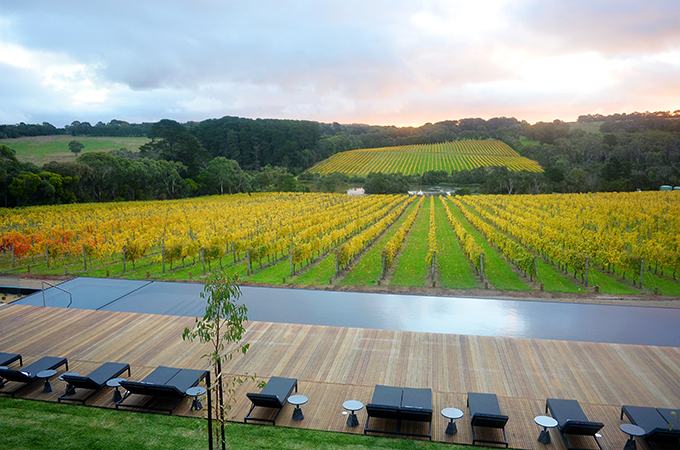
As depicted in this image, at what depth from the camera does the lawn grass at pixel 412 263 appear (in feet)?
48.5

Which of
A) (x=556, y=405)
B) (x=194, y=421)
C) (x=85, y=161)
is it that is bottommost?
(x=194, y=421)

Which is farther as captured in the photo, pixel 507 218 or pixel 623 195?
pixel 623 195

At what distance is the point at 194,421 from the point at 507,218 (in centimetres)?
2758

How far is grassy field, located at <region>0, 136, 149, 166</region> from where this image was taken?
69.0m

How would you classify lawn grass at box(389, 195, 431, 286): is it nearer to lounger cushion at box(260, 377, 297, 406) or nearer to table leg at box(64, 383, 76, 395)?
lounger cushion at box(260, 377, 297, 406)

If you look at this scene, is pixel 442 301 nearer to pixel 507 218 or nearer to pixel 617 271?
pixel 617 271

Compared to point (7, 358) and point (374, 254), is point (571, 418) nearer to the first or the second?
point (7, 358)

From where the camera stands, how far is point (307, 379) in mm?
6535

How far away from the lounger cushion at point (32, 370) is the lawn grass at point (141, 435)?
0.47 metres

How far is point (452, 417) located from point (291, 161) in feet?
291

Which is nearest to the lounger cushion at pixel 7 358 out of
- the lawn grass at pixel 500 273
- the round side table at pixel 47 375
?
the round side table at pixel 47 375

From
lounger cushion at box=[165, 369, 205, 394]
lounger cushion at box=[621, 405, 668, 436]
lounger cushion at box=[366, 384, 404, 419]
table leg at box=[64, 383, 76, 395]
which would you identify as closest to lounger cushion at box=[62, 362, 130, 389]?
table leg at box=[64, 383, 76, 395]

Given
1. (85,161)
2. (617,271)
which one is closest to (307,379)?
(617,271)

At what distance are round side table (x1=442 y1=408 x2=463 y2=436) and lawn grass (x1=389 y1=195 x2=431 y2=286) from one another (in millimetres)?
9003
